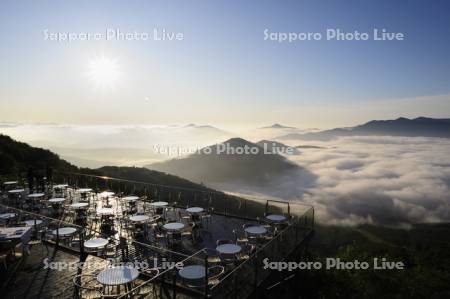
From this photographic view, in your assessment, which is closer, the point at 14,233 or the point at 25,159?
the point at 14,233

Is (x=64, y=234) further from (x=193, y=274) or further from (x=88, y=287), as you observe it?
(x=193, y=274)

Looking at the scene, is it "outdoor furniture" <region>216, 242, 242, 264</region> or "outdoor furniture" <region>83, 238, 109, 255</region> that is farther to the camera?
"outdoor furniture" <region>216, 242, 242, 264</region>

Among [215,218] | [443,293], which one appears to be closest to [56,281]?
[215,218]

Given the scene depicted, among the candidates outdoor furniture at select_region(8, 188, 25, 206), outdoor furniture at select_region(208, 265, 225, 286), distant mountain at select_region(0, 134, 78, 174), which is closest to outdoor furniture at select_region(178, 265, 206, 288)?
outdoor furniture at select_region(208, 265, 225, 286)

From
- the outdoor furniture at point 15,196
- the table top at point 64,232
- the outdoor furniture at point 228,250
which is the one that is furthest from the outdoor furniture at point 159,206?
the outdoor furniture at point 15,196

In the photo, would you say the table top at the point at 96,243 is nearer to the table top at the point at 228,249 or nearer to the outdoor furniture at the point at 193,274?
the outdoor furniture at the point at 193,274

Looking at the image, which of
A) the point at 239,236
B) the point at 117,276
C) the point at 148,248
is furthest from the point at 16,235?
the point at 239,236

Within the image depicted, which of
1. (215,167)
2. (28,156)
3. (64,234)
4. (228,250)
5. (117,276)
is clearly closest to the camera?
(117,276)

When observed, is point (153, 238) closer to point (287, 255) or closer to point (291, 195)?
point (287, 255)

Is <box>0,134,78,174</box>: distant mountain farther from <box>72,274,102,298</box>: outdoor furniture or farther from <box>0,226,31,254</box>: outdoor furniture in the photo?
<box>72,274,102,298</box>: outdoor furniture
